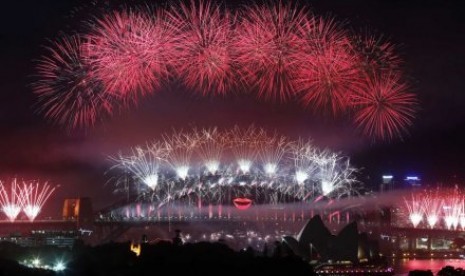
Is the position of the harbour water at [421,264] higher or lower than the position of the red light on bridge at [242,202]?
lower

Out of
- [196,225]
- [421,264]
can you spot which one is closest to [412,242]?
[421,264]

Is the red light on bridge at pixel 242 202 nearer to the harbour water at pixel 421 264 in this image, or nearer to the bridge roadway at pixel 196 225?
the bridge roadway at pixel 196 225

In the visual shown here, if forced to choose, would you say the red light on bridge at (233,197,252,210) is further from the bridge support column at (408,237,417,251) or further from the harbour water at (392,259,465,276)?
the harbour water at (392,259,465,276)

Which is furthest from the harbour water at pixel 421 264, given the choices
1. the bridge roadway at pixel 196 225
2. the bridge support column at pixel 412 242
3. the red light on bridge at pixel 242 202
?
the red light on bridge at pixel 242 202

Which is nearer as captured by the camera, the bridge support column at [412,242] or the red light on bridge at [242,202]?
the bridge support column at [412,242]

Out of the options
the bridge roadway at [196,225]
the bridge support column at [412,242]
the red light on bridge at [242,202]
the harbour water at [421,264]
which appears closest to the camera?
the harbour water at [421,264]

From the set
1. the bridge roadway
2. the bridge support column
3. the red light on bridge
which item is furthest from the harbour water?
the red light on bridge

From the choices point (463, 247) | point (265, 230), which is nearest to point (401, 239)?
point (463, 247)

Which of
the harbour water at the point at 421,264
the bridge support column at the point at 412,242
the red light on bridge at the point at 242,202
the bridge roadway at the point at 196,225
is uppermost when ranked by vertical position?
the red light on bridge at the point at 242,202
